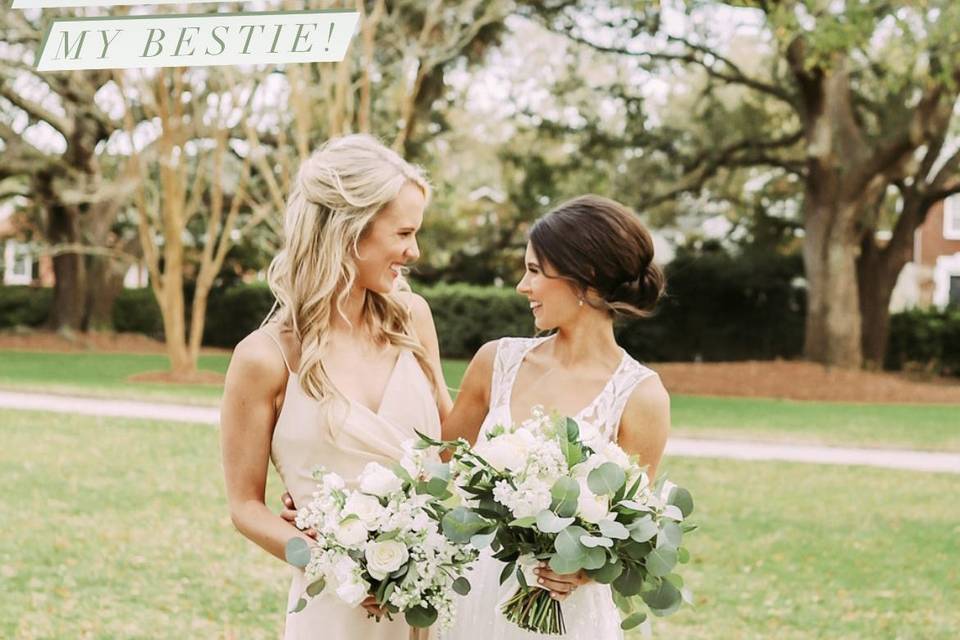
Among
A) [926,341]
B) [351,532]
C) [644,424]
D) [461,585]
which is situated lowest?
[461,585]

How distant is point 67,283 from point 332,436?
1266 inches

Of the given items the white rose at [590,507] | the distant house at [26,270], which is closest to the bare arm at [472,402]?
the white rose at [590,507]

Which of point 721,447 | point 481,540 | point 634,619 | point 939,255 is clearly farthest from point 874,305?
point 481,540

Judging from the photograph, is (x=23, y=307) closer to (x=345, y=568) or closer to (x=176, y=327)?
(x=176, y=327)

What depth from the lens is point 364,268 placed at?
306 cm

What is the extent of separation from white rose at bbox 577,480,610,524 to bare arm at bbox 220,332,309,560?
0.75m

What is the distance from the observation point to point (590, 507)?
8.48 ft

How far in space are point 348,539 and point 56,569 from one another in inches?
228

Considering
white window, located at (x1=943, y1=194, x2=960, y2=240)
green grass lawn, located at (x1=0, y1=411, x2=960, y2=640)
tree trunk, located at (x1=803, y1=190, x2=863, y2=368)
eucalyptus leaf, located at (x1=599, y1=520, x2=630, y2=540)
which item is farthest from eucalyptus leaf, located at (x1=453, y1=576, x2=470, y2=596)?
white window, located at (x1=943, y1=194, x2=960, y2=240)

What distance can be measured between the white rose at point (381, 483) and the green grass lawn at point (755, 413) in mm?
13126

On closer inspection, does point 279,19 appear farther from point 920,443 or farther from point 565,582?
point 920,443

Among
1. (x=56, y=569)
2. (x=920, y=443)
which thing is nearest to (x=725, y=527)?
(x=56, y=569)

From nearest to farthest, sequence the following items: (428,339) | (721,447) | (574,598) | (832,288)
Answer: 1. (574,598)
2. (428,339)
3. (721,447)
4. (832,288)

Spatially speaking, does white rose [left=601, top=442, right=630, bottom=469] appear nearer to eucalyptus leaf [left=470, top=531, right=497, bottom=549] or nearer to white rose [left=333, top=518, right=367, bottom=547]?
eucalyptus leaf [left=470, top=531, right=497, bottom=549]
